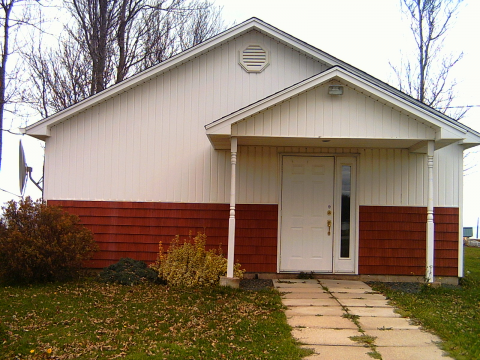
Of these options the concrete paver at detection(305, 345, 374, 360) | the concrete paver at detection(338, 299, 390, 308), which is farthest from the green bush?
the concrete paver at detection(305, 345, 374, 360)

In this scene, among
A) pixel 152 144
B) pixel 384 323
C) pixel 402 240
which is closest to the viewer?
pixel 384 323

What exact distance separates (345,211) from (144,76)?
16.5 ft

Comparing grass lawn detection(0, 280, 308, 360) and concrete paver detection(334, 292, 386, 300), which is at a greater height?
concrete paver detection(334, 292, 386, 300)

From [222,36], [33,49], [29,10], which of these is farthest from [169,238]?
[33,49]

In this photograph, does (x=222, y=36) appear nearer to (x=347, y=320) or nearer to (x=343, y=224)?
(x=343, y=224)

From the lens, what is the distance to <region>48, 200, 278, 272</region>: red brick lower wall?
955 centimetres

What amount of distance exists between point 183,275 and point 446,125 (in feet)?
17.6

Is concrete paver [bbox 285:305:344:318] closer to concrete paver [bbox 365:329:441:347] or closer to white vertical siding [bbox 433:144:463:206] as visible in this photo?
concrete paver [bbox 365:329:441:347]

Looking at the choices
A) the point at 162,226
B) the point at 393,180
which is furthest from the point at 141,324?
the point at 393,180

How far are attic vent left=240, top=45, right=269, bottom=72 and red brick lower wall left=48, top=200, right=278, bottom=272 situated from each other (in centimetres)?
302

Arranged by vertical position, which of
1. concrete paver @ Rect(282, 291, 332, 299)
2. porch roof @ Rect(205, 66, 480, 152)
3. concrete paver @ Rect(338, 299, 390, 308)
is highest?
porch roof @ Rect(205, 66, 480, 152)

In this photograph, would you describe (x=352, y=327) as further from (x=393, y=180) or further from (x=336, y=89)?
(x=393, y=180)

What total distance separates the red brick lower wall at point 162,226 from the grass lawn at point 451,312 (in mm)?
2562

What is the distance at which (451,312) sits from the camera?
22.3 feet
